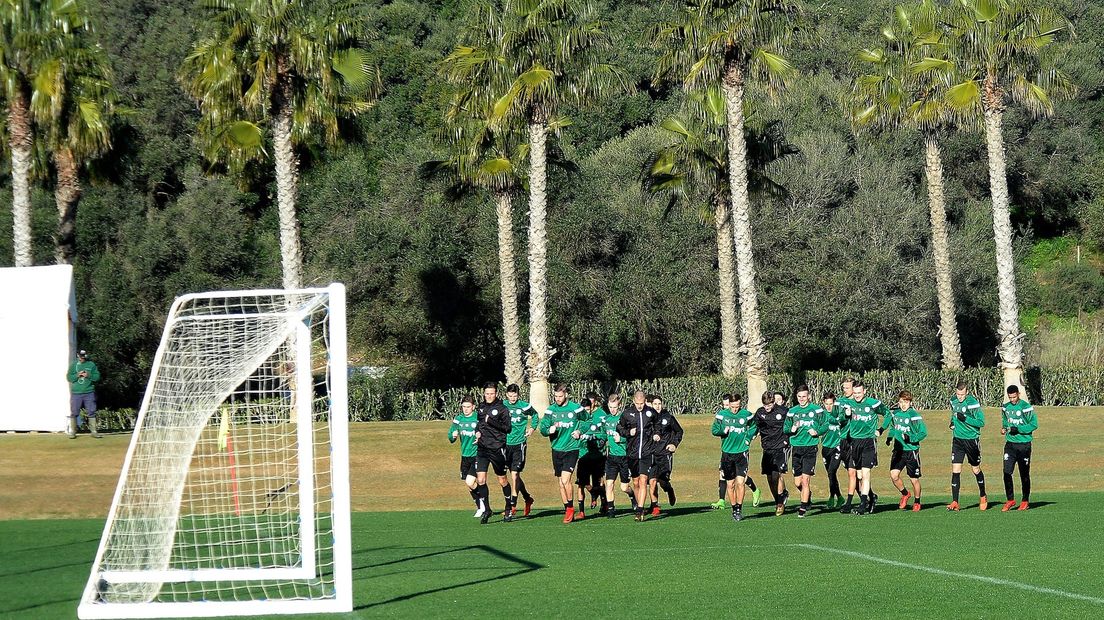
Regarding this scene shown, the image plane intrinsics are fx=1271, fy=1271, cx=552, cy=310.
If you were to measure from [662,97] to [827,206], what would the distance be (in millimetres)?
15833

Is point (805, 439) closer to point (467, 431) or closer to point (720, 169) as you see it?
point (467, 431)

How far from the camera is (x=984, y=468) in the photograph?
2778cm

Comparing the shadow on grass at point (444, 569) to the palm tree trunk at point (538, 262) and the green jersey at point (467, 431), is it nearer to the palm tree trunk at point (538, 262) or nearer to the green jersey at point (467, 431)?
the green jersey at point (467, 431)

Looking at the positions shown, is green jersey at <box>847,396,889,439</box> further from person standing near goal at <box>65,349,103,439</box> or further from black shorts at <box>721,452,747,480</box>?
person standing near goal at <box>65,349,103,439</box>

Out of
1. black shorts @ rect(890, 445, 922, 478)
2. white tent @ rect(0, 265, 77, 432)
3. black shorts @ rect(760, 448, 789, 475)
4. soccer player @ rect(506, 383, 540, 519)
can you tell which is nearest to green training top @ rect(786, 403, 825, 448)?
black shorts @ rect(760, 448, 789, 475)

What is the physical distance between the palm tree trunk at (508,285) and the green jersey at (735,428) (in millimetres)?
15138

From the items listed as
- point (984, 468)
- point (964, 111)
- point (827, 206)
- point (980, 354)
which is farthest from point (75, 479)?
point (980, 354)

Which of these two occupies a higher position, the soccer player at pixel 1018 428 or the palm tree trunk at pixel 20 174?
the palm tree trunk at pixel 20 174

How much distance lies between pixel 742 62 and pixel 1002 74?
6.96 m

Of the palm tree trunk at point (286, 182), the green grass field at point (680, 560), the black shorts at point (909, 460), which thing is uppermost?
the palm tree trunk at point (286, 182)

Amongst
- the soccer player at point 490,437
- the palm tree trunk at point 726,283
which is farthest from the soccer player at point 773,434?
the palm tree trunk at point 726,283

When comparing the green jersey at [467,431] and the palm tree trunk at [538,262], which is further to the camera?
the palm tree trunk at [538,262]

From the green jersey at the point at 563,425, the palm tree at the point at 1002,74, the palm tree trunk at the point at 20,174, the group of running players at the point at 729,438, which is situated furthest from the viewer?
the palm tree at the point at 1002,74

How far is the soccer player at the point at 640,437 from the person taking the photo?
62.1 ft
